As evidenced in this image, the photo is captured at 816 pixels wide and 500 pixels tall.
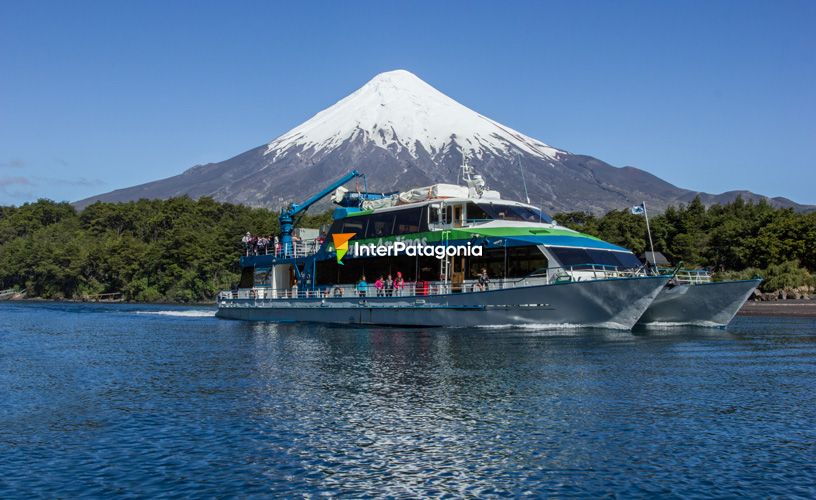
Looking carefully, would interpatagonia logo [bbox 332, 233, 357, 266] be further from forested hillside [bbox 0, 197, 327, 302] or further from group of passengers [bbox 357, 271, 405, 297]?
forested hillside [bbox 0, 197, 327, 302]

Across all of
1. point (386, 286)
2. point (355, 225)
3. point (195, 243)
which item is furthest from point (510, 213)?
point (195, 243)

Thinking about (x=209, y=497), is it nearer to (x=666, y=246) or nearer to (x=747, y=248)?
(x=747, y=248)

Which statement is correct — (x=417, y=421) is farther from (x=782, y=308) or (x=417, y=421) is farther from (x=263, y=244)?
(x=782, y=308)

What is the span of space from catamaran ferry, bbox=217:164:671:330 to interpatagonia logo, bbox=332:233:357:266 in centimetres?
6

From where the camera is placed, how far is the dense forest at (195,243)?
62.8m

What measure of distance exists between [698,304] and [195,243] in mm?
73079

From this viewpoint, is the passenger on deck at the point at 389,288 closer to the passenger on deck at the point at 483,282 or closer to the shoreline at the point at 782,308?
the passenger on deck at the point at 483,282

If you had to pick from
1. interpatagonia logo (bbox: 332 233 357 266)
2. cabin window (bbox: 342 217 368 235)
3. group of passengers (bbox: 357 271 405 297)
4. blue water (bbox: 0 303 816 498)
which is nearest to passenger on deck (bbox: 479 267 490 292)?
group of passengers (bbox: 357 271 405 297)

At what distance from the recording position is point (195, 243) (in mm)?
93500

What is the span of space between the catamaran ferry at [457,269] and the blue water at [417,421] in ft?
11.6

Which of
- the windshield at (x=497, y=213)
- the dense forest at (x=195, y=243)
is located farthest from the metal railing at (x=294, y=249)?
the dense forest at (x=195, y=243)

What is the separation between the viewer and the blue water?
1021 centimetres

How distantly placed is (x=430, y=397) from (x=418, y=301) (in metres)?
16.6

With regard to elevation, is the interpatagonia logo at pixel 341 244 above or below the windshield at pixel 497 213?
below
